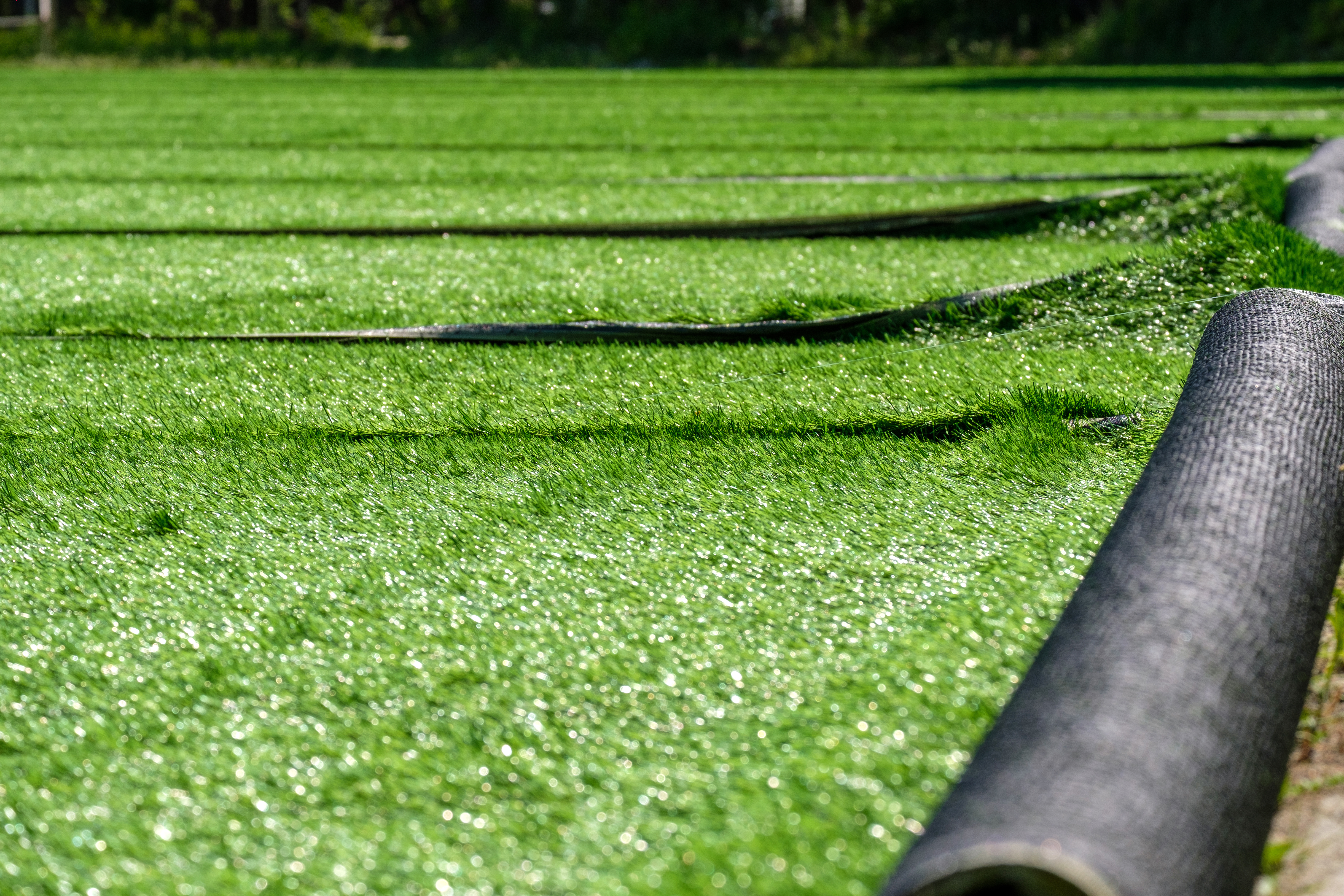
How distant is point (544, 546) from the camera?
5.96 ft

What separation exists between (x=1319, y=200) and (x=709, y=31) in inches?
630

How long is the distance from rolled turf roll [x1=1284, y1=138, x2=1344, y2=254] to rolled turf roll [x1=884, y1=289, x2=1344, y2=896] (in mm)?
1801

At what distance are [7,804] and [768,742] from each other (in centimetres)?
75

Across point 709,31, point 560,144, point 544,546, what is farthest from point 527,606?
point 709,31

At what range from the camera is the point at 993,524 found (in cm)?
182

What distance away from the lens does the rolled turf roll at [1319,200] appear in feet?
10.9

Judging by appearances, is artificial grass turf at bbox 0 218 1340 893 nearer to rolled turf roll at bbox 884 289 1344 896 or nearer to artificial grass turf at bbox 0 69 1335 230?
rolled turf roll at bbox 884 289 1344 896

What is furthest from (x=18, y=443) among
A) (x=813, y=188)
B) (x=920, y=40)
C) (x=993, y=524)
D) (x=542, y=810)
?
(x=920, y=40)

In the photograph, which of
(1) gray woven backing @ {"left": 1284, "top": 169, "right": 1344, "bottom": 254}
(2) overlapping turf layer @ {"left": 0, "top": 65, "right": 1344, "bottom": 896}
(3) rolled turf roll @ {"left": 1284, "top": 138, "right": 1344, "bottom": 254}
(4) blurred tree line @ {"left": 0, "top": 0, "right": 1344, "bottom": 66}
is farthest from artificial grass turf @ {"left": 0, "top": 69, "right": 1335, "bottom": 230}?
(4) blurred tree line @ {"left": 0, "top": 0, "right": 1344, "bottom": 66}

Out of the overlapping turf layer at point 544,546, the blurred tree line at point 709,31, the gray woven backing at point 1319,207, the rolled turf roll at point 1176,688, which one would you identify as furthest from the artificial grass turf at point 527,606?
the blurred tree line at point 709,31

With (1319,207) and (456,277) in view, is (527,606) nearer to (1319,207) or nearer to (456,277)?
(456,277)

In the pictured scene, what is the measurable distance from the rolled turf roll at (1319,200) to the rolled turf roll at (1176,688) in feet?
5.91

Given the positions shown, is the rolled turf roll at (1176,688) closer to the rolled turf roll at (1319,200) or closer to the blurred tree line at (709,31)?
the rolled turf roll at (1319,200)

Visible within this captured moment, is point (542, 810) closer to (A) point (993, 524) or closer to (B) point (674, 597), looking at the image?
(B) point (674, 597)
